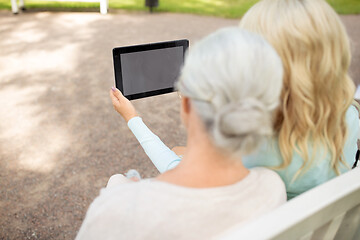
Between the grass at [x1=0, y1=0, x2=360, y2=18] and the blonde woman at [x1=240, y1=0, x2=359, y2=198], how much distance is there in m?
6.23

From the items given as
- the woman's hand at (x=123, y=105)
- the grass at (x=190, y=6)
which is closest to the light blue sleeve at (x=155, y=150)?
the woman's hand at (x=123, y=105)

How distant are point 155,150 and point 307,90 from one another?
2.14 ft

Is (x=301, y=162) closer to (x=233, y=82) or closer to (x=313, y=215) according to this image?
(x=313, y=215)

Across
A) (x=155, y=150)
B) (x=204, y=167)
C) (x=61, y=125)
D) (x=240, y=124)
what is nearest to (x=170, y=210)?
(x=204, y=167)

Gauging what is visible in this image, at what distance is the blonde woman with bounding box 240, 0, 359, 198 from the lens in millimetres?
1004

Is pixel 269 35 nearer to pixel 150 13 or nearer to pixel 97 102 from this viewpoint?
pixel 97 102

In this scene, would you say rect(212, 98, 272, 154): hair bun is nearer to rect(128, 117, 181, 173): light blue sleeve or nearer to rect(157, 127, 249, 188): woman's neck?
rect(157, 127, 249, 188): woman's neck

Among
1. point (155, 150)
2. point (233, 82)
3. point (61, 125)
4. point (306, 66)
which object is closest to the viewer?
point (233, 82)

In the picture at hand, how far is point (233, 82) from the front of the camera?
0.76 meters

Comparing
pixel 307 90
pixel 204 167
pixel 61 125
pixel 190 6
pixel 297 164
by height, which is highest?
pixel 307 90

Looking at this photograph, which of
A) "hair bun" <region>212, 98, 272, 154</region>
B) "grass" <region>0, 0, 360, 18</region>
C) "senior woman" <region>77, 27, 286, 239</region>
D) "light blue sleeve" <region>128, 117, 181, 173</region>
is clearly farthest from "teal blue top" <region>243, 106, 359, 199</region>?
"grass" <region>0, 0, 360, 18</region>

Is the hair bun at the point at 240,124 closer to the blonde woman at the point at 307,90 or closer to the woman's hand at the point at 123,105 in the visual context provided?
the blonde woman at the point at 307,90

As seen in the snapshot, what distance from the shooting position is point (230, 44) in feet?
2.53

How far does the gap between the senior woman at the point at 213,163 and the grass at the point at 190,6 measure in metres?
6.52
